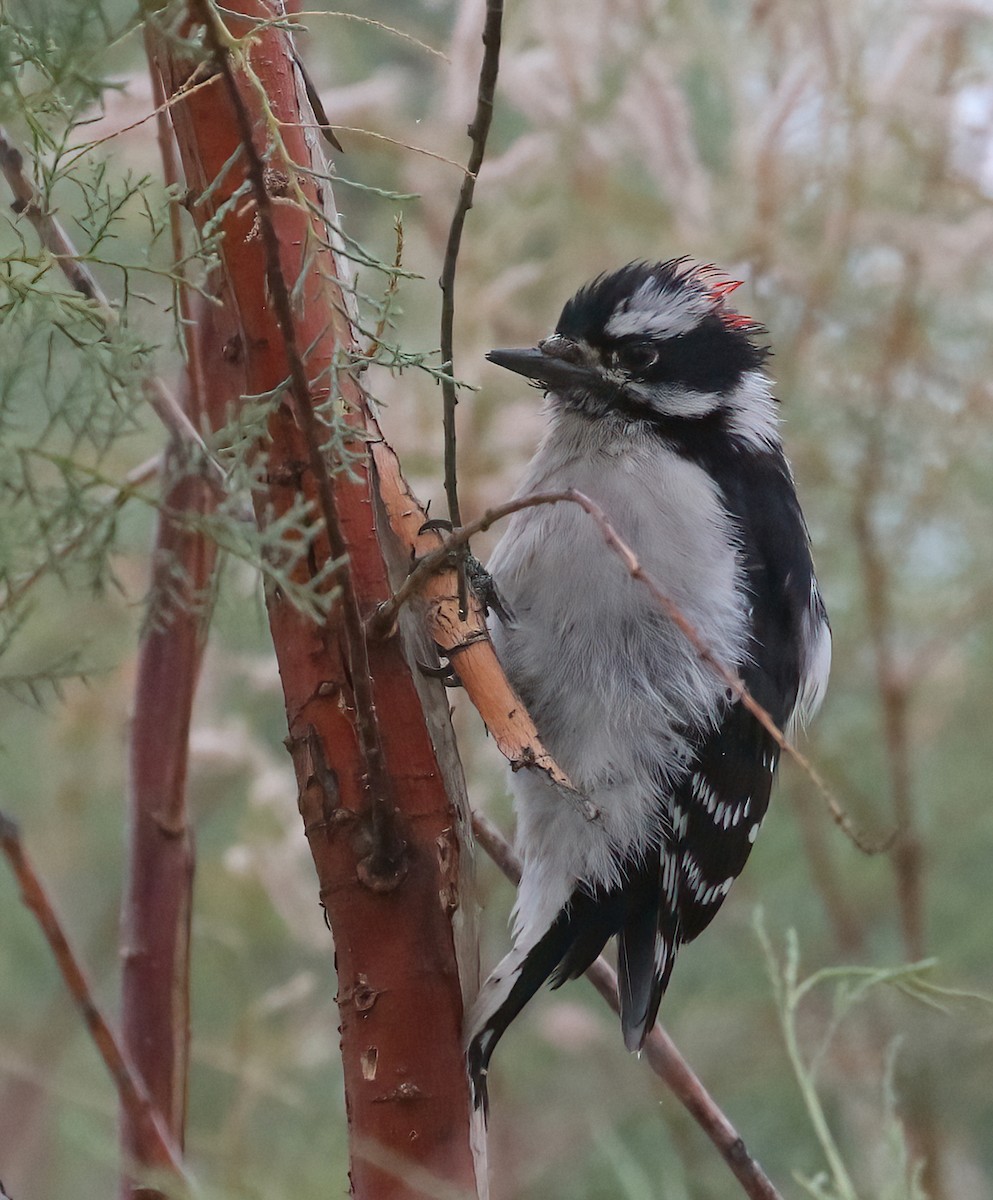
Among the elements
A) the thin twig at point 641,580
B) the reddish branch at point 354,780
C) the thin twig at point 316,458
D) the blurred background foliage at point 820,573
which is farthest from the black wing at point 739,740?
the thin twig at point 641,580

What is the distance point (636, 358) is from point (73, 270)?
113 cm

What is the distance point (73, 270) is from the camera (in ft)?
3.99

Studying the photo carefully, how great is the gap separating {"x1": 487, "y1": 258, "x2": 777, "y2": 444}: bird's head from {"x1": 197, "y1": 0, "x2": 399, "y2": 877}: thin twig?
1.02m

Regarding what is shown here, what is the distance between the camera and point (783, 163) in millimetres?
2812

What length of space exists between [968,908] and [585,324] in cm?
208

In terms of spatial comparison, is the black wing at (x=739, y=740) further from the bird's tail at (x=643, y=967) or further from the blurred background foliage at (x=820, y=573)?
the blurred background foliage at (x=820, y=573)

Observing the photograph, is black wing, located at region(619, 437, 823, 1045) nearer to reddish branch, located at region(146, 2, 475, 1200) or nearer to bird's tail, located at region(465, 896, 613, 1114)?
bird's tail, located at region(465, 896, 613, 1114)

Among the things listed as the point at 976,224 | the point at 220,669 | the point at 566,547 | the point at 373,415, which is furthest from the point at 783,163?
the point at 373,415

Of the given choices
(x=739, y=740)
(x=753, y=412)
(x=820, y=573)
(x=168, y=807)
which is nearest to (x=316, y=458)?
(x=168, y=807)

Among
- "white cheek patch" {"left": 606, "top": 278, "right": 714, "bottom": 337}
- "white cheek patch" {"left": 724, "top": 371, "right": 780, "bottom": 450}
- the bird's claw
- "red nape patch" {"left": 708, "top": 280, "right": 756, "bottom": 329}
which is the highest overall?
"red nape patch" {"left": 708, "top": 280, "right": 756, "bottom": 329}

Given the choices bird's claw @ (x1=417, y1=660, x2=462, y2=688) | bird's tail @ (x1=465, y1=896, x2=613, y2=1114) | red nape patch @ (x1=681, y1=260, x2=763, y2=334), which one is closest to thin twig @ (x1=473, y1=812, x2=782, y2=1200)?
bird's tail @ (x1=465, y1=896, x2=613, y2=1114)

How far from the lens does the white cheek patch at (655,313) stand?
7.14ft

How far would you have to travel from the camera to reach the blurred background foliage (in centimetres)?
259

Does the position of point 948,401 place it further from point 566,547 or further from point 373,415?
point 373,415
